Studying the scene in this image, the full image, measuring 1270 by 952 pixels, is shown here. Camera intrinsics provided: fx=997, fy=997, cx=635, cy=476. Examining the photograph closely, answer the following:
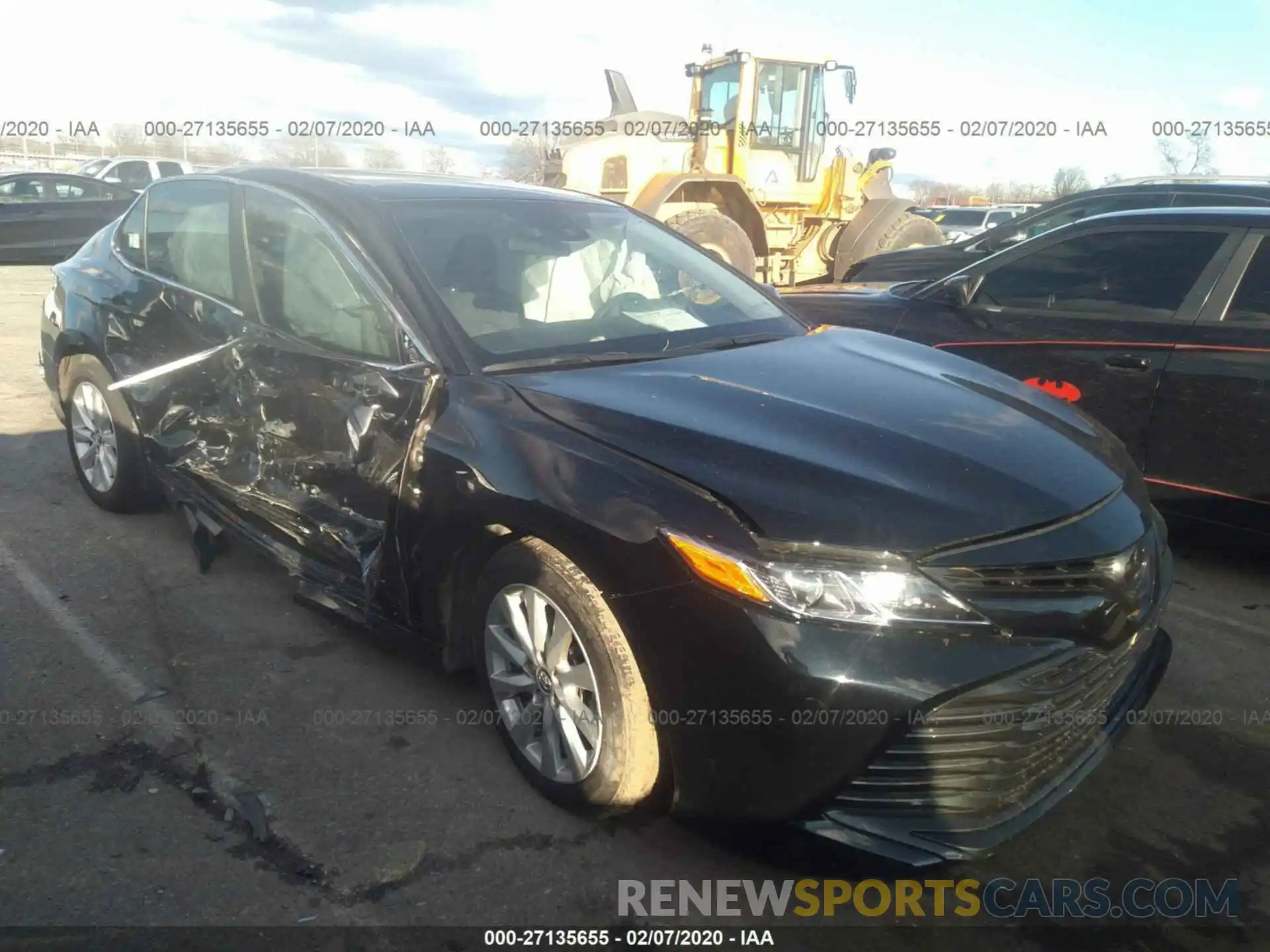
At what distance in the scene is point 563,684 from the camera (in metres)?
2.56

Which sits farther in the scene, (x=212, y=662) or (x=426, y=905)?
(x=212, y=662)

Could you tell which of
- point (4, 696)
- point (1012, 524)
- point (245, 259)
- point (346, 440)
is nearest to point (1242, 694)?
point (1012, 524)

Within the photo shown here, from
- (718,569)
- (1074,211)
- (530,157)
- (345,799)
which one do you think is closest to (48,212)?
(530,157)

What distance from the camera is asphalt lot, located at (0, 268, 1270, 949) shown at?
2.33 m

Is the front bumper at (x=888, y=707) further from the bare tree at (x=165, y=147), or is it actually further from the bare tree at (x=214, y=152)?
the bare tree at (x=165, y=147)

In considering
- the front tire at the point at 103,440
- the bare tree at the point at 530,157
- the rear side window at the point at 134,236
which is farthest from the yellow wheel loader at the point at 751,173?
the front tire at the point at 103,440

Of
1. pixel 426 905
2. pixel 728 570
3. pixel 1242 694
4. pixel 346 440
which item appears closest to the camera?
pixel 728 570

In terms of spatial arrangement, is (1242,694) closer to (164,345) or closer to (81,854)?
(81,854)

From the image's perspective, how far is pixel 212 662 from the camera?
11.3 feet

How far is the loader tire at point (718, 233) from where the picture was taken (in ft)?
34.1

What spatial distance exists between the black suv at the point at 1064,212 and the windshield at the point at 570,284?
431cm

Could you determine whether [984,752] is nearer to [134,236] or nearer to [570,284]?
[570,284]

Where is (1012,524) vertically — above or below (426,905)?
above

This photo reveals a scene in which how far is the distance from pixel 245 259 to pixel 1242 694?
3.84 metres
